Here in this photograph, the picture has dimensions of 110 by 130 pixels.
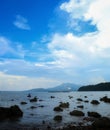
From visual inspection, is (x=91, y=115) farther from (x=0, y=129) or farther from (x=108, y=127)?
(x=0, y=129)

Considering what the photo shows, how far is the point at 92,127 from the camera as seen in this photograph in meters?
29.2

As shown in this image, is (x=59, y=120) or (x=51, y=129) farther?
(x=59, y=120)

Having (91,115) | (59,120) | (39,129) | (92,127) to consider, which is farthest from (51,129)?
(91,115)

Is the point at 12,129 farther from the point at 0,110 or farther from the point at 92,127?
the point at 0,110

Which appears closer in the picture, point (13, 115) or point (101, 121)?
point (101, 121)

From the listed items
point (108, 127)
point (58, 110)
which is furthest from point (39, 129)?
point (58, 110)

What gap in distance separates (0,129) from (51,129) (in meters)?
6.99

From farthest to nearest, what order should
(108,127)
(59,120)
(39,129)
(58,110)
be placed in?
(58,110) → (59,120) → (39,129) → (108,127)

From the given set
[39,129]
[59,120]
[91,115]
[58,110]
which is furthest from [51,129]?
[58,110]

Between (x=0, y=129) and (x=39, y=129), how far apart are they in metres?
5.42

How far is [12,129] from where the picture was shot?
1247 inches

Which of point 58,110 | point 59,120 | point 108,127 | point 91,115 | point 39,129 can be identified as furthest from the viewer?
point 58,110

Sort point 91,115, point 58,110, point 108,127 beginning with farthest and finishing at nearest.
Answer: point 58,110 → point 91,115 → point 108,127

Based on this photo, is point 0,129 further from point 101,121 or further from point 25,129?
point 101,121
